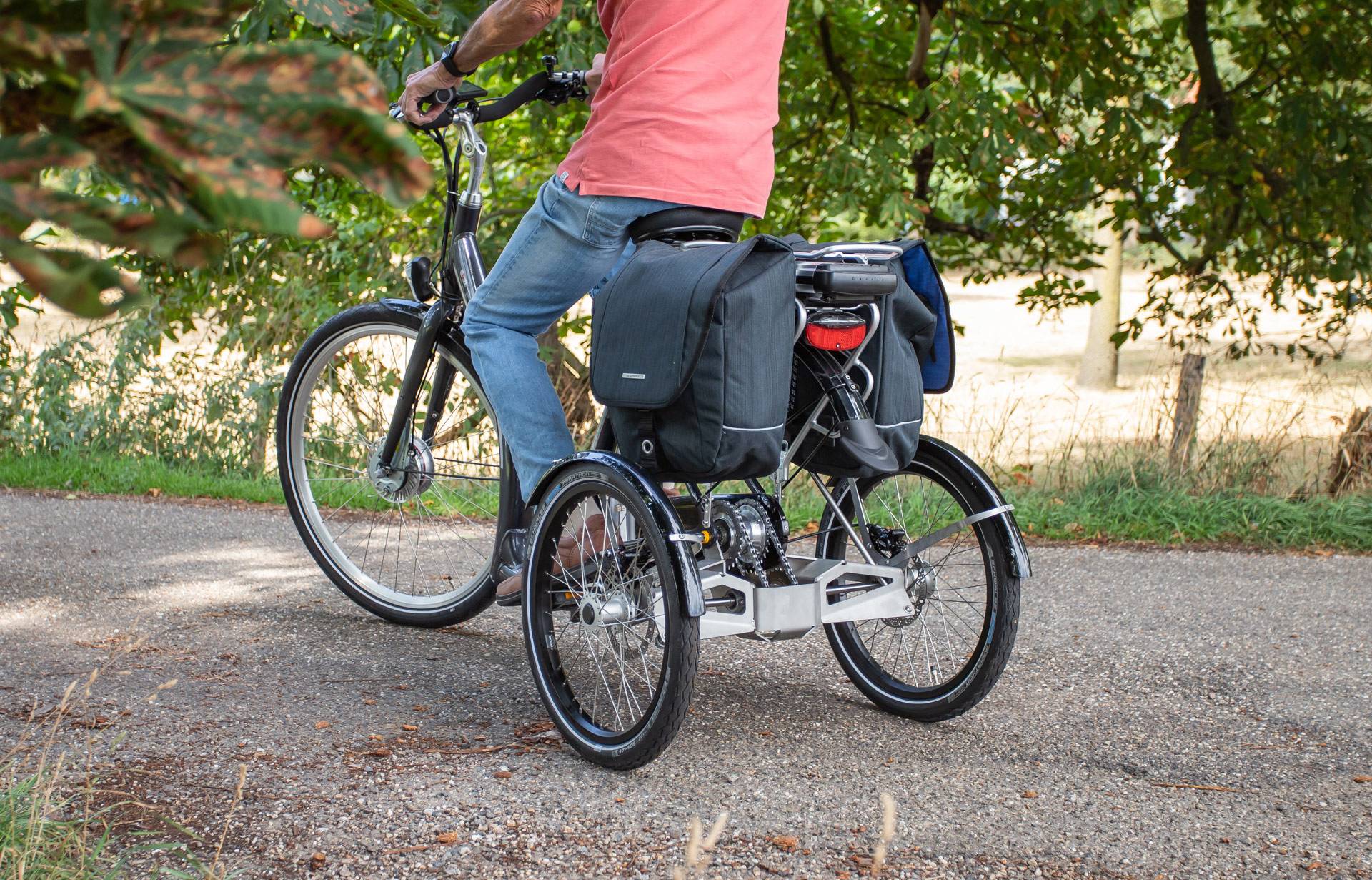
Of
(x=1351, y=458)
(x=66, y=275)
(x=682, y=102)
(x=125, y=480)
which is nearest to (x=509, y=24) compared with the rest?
(x=682, y=102)

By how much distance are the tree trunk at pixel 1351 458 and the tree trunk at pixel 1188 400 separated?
0.71 meters

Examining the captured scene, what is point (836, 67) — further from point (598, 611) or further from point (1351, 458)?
point (598, 611)

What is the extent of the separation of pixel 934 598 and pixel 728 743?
618 mm

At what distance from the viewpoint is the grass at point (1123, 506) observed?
553cm

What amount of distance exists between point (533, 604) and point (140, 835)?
40.0 inches

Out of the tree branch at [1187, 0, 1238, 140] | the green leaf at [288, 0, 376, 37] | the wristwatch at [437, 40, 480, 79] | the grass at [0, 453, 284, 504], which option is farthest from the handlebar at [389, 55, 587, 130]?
the tree branch at [1187, 0, 1238, 140]

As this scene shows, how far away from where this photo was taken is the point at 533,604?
120 inches

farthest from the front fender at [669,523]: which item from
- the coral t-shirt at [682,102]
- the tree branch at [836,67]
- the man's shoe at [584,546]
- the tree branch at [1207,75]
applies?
the tree branch at [1207,75]

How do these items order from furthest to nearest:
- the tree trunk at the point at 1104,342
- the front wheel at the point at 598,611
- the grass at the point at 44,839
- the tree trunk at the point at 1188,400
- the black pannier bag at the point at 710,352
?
the tree trunk at the point at 1104,342 < the tree trunk at the point at 1188,400 < the front wheel at the point at 598,611 < the black pannier bag at the point at 710,352 < the grass at the point at 44,839

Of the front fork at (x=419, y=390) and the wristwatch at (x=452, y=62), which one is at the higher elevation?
the wristwatch at (x=452, y=62)

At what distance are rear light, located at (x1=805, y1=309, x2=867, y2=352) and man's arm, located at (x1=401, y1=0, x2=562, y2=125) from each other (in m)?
0.89

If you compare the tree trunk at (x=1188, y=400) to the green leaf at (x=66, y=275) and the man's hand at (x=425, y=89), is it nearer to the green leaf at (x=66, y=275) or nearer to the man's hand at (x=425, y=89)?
the man's hand at (x=425, y=89)

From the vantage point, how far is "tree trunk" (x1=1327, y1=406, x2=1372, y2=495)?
→ 6098 mm

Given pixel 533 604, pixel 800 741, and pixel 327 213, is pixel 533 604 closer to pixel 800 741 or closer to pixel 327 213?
pixel 800 741
